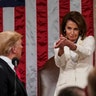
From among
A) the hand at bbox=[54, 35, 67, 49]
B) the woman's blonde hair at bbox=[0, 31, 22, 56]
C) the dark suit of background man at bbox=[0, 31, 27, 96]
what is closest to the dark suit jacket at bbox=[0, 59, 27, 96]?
the dark suit of background man at bbox=[0, 31, 27, 96]

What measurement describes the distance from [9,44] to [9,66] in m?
0.17

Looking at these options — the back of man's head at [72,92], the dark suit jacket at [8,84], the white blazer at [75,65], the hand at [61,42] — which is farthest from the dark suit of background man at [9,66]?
the back of man's head at [72,92]

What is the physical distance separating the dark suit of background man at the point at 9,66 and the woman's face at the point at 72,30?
1.45 feet

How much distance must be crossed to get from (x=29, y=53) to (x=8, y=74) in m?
2.17

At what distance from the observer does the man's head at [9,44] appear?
8.28 feet

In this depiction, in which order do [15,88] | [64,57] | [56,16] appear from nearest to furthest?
1. [15,88]
2. [64,57]
3. [56,16]

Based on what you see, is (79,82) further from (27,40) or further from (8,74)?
(27,40)

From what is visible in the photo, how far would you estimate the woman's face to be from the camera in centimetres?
285

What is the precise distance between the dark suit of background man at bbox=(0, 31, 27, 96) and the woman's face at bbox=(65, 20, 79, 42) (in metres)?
0.44

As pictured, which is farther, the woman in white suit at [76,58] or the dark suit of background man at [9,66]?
the woman in white suit at [76,58]

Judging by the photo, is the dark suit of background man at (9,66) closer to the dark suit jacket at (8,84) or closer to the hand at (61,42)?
the dark suit jacket at (8,84)

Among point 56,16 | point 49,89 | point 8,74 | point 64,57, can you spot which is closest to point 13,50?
point 8,74

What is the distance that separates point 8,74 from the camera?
7.88 ft

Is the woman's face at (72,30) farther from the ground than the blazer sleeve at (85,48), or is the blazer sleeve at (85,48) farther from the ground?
the woman's face at (72,30)
